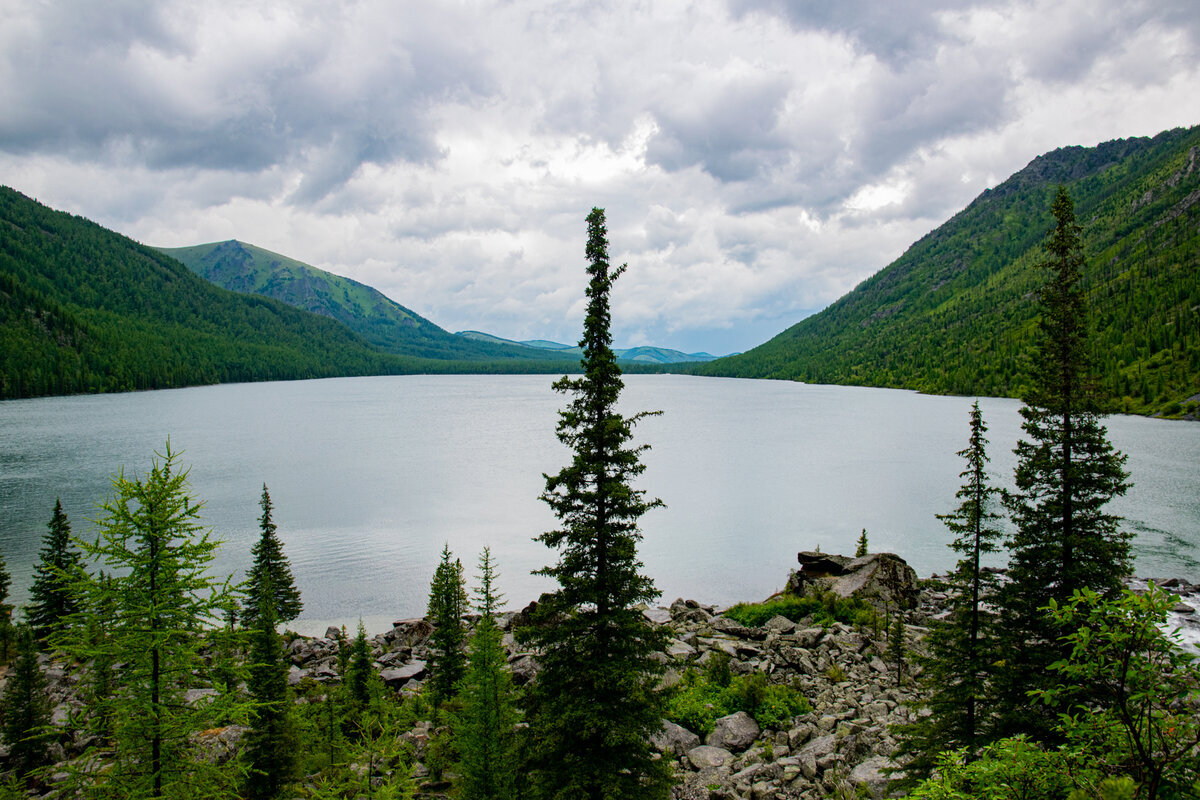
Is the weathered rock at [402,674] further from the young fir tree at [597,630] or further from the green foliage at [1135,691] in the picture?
the green foliage at [1135,691]

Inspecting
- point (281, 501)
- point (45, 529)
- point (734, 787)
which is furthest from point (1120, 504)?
point (45, 529)

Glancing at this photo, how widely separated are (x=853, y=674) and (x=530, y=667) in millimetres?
10869

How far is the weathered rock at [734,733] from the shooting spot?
50.9ft

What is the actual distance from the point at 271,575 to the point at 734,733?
2425 centimetres

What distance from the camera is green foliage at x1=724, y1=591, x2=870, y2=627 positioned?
24275 mm

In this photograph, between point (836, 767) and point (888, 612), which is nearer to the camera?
point (836, 767)

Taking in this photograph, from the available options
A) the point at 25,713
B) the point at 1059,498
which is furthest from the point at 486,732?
the point at 25,713

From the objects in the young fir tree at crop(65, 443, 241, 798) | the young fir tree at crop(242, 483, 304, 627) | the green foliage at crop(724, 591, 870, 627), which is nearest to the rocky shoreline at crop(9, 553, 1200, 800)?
the green foliage at crop(724, 591, 870, 627)

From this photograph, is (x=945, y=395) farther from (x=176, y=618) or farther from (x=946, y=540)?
(x=176, y=618)

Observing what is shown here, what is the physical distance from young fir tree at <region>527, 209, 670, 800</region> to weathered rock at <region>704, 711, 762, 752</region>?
167 inches

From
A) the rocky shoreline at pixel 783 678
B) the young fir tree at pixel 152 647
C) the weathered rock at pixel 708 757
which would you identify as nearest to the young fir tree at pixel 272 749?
the rocky shoreline at pixel 783 678

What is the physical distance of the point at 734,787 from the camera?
13078mm

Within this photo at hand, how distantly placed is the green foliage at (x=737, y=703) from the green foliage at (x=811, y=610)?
6882mm

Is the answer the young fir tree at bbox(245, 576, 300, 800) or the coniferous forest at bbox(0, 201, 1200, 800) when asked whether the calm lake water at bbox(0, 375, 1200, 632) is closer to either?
Answer: the coniferous forest at bbox(0, 201, 1200, 800)
